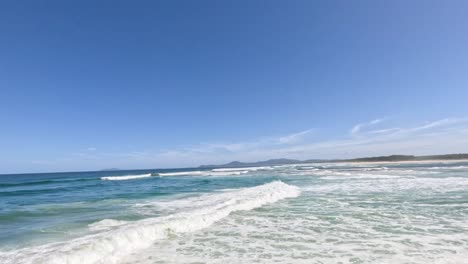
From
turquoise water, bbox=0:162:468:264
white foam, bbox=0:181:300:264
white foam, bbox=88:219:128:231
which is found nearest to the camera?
turquoise water, bbox=0:162:468:264

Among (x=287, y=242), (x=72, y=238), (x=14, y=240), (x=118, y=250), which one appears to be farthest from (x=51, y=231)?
(x=287, y=242)

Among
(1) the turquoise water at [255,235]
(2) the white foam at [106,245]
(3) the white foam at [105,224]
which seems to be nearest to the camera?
(1) the turquoise water at [255,235]

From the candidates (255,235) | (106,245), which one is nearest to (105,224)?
(106,245)

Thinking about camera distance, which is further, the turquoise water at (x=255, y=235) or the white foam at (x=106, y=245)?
the white foam at (x=106, y=245)

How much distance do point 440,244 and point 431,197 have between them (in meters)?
8.31

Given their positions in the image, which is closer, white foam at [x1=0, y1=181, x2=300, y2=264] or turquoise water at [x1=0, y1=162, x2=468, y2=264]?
turquoise water at [x1=0, y1=162, x2=468, y2=264]

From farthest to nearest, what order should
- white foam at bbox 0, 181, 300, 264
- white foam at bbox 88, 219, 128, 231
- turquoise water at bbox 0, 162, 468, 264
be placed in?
white foam at bbox 88, 219, 128, 231 < white foam at bbox 0, 181, 300, 264 < turquoise water at bbox 0, 162, 468, 264

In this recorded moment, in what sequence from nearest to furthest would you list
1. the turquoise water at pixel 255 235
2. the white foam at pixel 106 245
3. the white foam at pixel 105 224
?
the turquoise water at pixel 255 235
the white foam at pixel 106 245
the white foam at pixel 105 224

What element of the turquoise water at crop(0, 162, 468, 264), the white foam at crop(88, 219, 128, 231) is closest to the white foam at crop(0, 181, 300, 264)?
the turquoise water at crop(0, 162, 468, 264)

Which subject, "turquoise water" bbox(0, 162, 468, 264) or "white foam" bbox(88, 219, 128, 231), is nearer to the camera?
"turquoise water" bbox(0, 162, 468, 264)

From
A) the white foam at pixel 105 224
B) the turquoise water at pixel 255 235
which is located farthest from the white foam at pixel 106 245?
the white foam at pixel 105 224

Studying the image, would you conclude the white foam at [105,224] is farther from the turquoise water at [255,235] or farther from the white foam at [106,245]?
the white foam at [106,245]

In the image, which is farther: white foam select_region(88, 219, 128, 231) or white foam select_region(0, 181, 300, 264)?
white foam select_region(88, 219, 128, 231)

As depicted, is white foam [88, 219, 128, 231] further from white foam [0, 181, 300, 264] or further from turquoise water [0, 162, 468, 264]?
white foam [0, 181, 300, 264]
